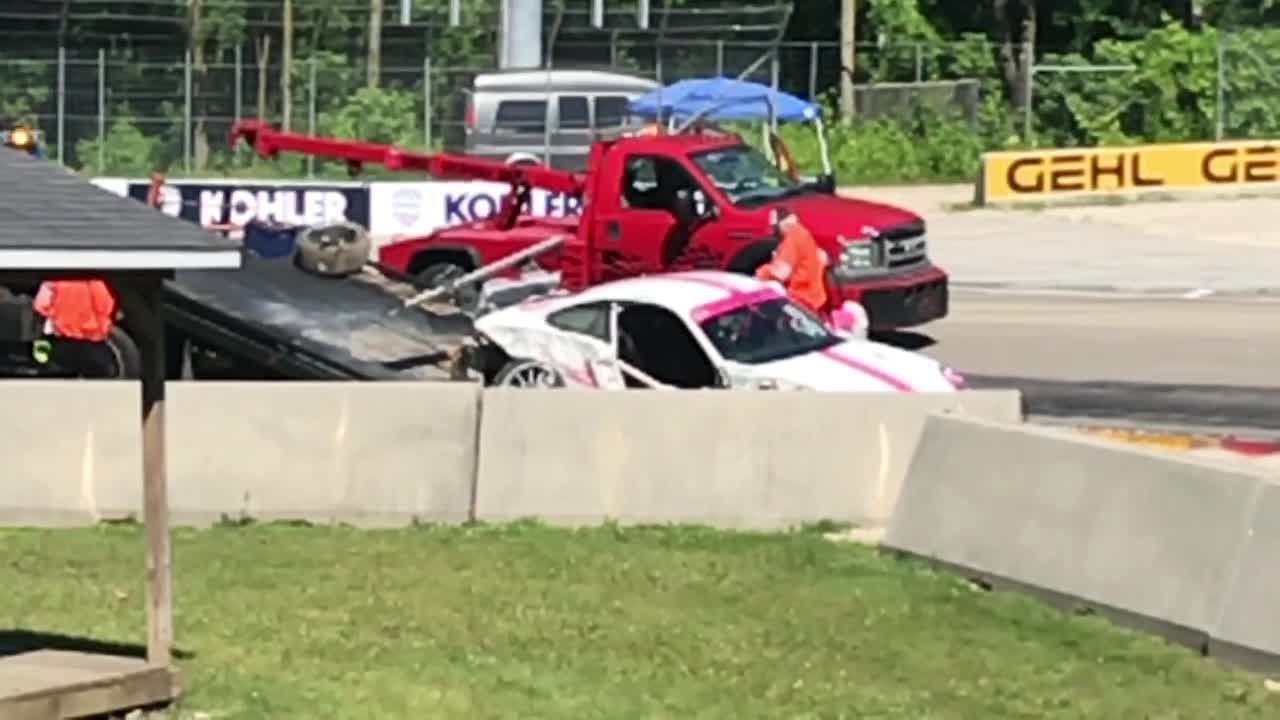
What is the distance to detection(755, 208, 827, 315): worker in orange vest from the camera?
20.1 metres

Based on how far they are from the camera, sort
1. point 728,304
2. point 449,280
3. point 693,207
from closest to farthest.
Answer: point 728,304 → point 449,280 → point 693,207

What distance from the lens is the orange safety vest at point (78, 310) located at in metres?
19.1

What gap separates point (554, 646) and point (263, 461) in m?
4.24

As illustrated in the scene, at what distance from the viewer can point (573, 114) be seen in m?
41.2

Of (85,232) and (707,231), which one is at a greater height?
(85,232)

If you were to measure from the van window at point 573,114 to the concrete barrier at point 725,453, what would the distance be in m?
26.9

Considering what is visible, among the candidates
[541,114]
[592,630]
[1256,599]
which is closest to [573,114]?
[541,114]

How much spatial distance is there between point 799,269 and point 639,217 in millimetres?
2895

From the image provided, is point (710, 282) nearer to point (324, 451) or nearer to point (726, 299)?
point (726, 299)

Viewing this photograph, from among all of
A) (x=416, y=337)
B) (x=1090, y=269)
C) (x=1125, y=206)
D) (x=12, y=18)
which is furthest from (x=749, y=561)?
(x=12, y=18)

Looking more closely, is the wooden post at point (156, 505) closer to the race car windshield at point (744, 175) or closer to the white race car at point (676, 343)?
the white race car at point (676, 343)

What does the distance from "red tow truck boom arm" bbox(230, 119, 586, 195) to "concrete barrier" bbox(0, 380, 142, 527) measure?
387 inches

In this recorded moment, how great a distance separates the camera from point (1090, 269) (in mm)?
33000

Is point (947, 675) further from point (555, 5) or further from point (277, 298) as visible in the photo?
point (555, 5)
